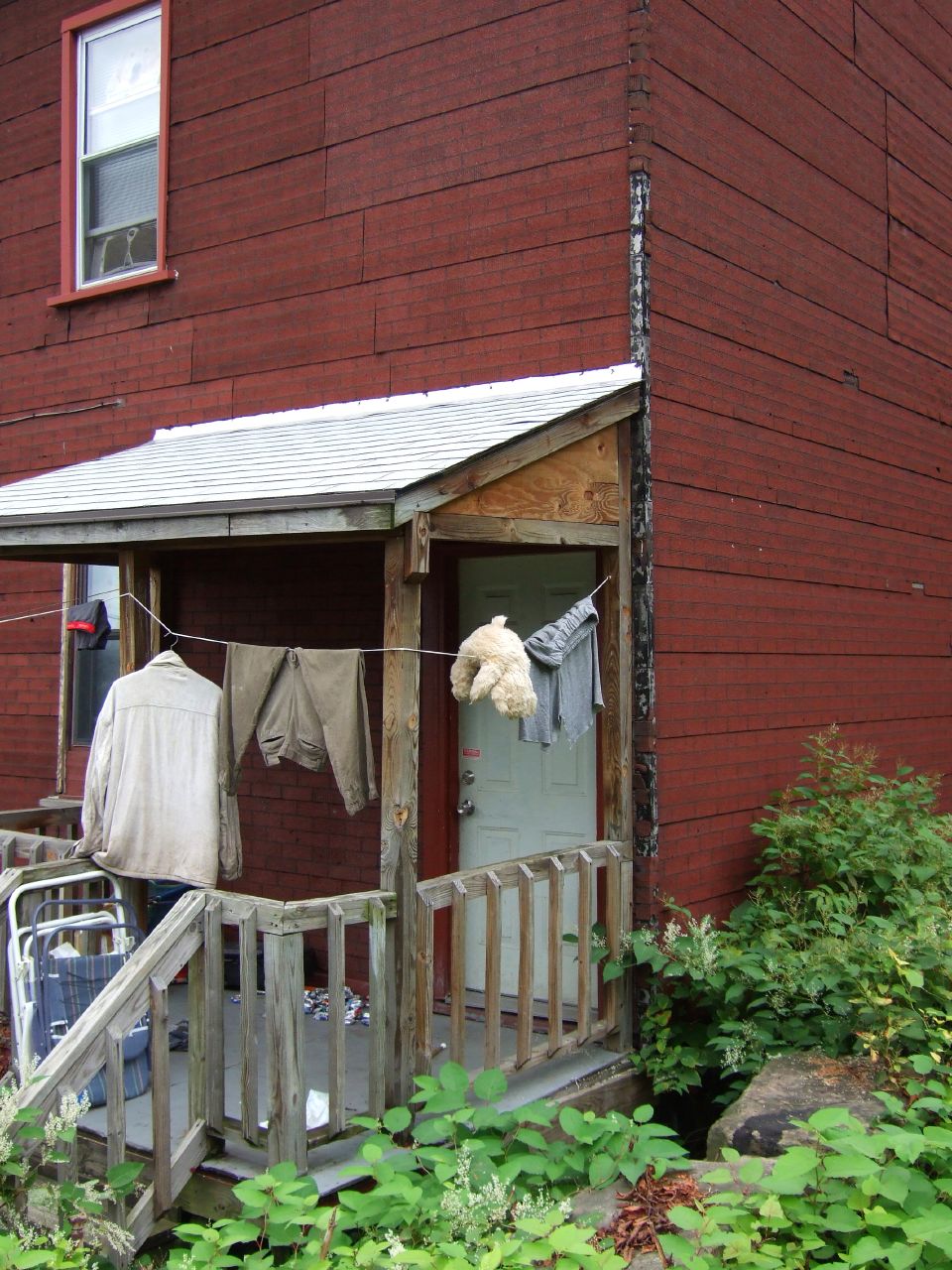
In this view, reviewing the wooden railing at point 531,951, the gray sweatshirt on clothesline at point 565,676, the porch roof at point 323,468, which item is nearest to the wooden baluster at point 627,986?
the wooden railing at point 531,951

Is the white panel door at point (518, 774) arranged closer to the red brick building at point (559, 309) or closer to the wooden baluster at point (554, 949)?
the red brick building at point (559, 309)

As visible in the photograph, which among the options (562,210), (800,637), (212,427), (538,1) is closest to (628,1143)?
(800,637)

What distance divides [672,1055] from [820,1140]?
1.97 metres

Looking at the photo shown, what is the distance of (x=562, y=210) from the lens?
640 cm

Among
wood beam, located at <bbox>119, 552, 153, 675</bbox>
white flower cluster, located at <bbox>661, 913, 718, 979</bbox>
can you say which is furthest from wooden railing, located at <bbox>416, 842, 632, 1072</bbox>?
wood beam, located at <bbox>119, 552, 153, 675</bbox>

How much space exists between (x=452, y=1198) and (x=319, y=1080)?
190cm

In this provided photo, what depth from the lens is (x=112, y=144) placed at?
27.9ft

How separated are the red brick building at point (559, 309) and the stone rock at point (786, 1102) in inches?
45.3

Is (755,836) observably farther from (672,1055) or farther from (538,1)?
(538,1)

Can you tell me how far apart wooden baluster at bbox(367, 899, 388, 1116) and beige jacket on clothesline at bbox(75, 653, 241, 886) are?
1.15 metres

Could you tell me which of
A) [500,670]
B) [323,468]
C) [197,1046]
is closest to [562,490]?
[323,468]

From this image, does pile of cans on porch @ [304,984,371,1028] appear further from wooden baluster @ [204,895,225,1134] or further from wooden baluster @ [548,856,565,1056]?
wooden baluster @ [204,895,225,1134]

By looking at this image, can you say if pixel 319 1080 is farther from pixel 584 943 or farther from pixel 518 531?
pixel 518 531

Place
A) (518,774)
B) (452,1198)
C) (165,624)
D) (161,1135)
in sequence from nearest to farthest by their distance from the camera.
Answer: (452,1198)
(161,1135)
(518,774)
(165,624)
